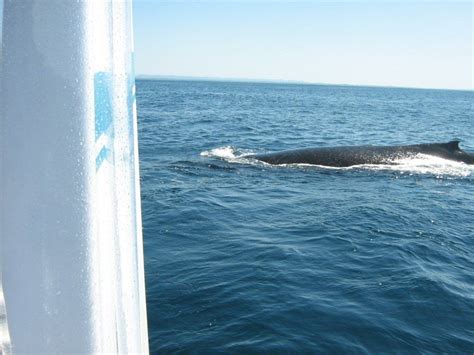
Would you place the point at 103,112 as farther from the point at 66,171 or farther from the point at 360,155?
the point at 360,155

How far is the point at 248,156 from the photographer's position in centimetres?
2033

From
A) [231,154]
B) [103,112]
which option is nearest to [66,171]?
[103,112]

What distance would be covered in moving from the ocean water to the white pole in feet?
14.0

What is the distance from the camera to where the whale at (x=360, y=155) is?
1880cm

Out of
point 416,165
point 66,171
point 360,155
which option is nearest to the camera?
point 66,171

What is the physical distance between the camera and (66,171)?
1535mm

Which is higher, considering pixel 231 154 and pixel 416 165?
pixel 416 165

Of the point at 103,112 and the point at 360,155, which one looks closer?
the point at 103,112

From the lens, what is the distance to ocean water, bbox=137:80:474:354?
20.0ft

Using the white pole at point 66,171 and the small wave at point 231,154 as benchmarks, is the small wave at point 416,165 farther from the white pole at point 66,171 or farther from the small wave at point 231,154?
the white pole at point 66,171

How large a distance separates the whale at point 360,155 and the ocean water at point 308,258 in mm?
966

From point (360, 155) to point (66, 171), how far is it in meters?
18.7

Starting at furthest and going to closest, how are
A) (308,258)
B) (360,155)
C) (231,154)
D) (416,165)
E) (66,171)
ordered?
(231,154) → (360,155) → (416,165) → (308,258) → (66,171)

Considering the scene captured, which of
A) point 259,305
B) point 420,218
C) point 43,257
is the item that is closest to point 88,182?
point 43,257
